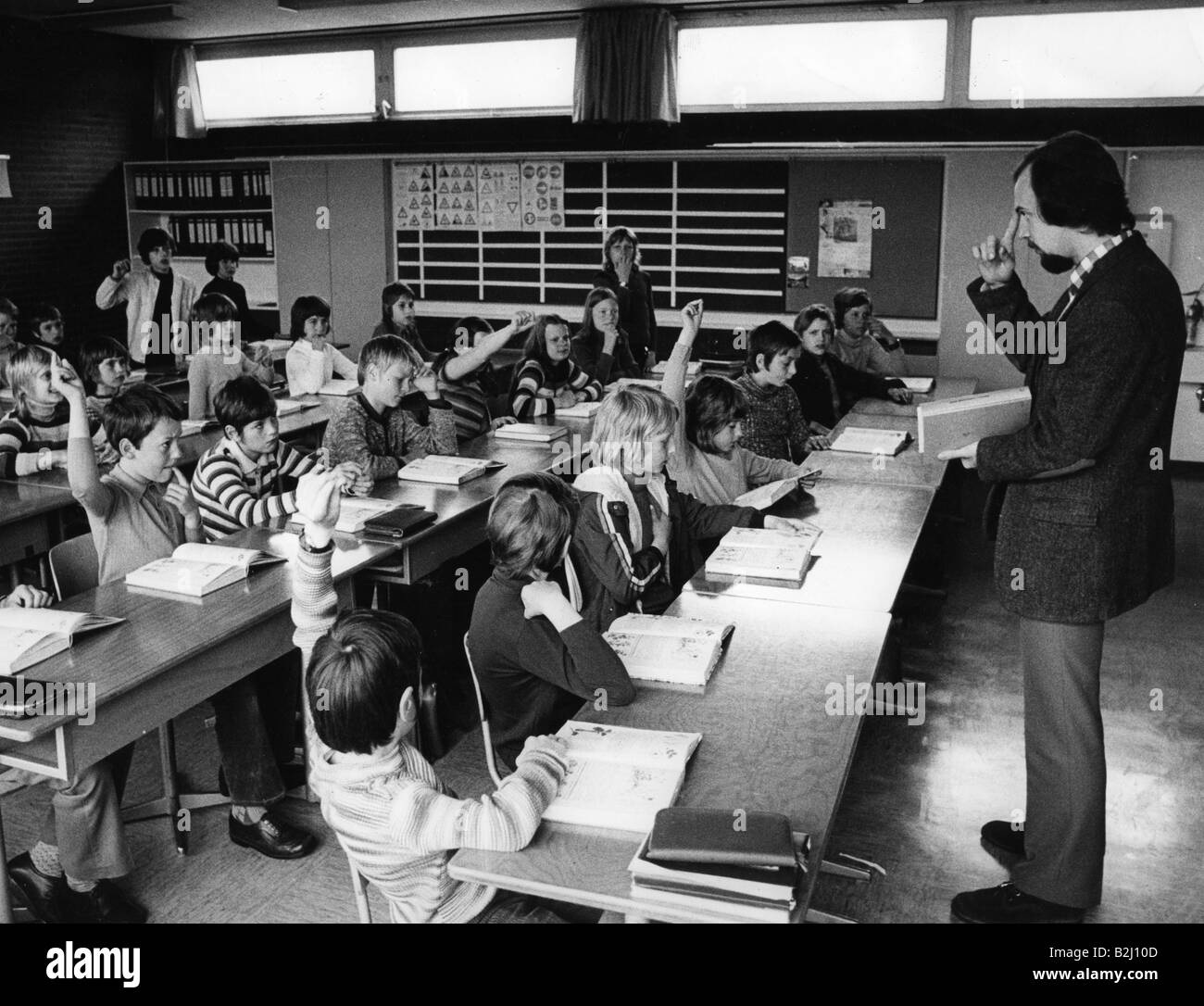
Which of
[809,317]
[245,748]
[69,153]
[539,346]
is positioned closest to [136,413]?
[245,748]

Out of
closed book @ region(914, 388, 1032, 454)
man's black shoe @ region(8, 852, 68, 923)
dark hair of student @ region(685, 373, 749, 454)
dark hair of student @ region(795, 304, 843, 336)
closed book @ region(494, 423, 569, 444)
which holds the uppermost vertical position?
dark hair of student @ region(795, 304, 843, 336)

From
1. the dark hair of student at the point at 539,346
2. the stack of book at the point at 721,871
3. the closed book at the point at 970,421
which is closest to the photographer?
the stack of book at the point at 721,871

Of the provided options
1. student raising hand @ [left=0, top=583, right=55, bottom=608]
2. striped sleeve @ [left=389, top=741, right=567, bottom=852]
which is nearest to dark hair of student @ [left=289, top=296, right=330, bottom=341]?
student raising hand @ [left=0, top=583, right=55, bottom=608]

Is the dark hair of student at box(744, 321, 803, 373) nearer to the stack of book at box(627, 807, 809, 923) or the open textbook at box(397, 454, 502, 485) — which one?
the open textbook at box(397, 454, 502, 485)

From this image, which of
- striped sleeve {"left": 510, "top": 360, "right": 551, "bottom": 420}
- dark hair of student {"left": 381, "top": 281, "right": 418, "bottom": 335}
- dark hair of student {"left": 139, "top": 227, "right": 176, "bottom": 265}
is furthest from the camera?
dark hair of student {"left": 139, "top": 227, "right": 176, "bottom": 265}

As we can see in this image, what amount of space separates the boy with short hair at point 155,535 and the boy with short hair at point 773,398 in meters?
2.29

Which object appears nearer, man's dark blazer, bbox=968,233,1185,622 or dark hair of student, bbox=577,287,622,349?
man's dark blazer, bbox=968,233,1185,622

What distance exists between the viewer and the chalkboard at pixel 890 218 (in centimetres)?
742

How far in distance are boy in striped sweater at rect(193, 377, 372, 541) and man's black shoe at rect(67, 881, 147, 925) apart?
1.05 metres

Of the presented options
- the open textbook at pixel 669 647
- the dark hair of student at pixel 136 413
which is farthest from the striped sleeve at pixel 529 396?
the open textbook at pixel 669 647

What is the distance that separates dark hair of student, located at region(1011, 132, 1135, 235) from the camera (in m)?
2.18

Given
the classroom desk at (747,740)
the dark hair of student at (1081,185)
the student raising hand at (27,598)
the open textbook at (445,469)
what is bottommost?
the classroom desk at (747,740)

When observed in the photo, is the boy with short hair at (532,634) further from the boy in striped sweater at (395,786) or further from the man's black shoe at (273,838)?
the man's black shoe at (273,838)

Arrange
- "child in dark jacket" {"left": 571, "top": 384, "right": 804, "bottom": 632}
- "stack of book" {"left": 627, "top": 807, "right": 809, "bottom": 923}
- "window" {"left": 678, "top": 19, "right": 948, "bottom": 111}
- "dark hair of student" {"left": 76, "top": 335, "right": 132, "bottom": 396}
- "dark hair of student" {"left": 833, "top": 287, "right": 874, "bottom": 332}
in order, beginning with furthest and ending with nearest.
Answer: "window" {"left": 678, "top": 19, "right": 948, "bottom": 111}
"dark hair of student" {"left": 833, "top": 287, "right": 874, "bottom": 332}
"dark hair of student" {"left": 76, "top": 335, "right": 132, "bottom": 396}
"child in dark jacket" {"left": 571, "top": 384, "right": 804, "bottom": 632}
"stack of book" {"left": 627, "top": 807, "right": 809, "bottom": 923}
